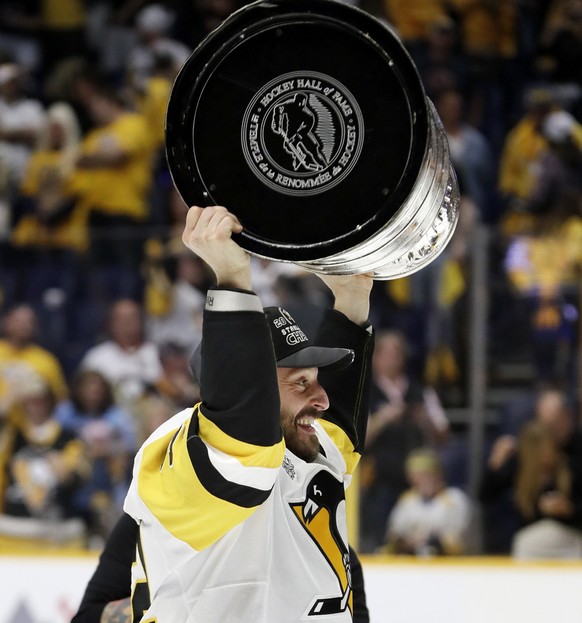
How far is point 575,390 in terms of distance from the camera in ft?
15.5

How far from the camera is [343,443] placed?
2594 mm

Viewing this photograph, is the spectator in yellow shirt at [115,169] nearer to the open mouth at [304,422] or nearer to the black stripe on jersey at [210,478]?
the open mouth at [304,422]

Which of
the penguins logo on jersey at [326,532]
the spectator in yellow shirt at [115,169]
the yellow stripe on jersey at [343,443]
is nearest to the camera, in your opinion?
the penguins logo on jersey at [326,532]

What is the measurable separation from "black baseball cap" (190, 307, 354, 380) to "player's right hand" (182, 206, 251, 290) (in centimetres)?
38

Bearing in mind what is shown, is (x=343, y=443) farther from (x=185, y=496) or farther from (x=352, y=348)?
(x=185, y=496)

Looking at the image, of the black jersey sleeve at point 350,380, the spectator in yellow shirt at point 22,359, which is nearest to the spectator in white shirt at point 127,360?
the spectator in yellow shirt at point 22,359

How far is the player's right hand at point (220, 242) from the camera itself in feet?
6.01

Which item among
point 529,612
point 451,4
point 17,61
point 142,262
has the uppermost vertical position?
point 451,4

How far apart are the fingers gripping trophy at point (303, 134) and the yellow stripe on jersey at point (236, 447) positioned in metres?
0.28

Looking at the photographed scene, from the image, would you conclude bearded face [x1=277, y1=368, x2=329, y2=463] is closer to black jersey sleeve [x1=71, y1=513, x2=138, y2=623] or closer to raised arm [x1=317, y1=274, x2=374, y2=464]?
raised arm [x1=317, y1=274, x2=374, y2=464]

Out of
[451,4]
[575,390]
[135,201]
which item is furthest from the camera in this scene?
[451,4]

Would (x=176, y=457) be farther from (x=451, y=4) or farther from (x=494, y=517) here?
(x=451, y=4)

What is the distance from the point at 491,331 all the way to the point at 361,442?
2.35 m

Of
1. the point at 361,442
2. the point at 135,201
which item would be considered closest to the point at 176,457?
the point at 361,442
